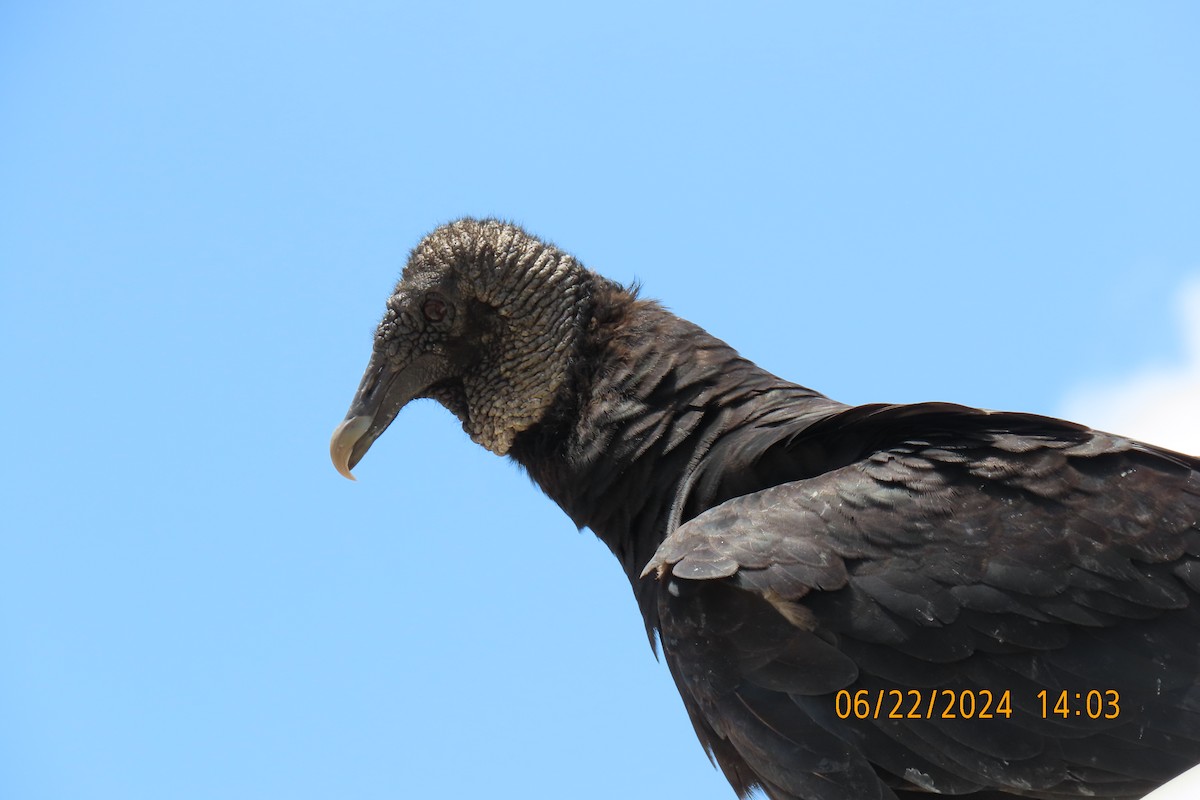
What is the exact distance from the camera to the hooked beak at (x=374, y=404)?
182 inches

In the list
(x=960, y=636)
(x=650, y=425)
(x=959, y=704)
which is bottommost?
(x=959, y=704)

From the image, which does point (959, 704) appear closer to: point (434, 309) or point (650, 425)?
point (650, 425)

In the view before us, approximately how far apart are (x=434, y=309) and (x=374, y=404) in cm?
38

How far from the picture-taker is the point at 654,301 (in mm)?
4727

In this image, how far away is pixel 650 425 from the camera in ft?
14.1

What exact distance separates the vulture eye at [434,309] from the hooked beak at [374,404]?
137 mm

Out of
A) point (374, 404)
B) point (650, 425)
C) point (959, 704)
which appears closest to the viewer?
point (959, 704)

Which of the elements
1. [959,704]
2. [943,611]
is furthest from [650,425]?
[959,704]

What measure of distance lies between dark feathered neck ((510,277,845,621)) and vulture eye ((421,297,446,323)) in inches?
20.3

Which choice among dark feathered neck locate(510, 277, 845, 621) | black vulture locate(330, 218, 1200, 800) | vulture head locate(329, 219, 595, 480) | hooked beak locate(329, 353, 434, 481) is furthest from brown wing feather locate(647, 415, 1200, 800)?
hooked beak locate(329, 353, 434, 481)

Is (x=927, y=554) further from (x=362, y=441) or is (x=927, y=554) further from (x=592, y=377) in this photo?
Answer: (x=362, y=441)

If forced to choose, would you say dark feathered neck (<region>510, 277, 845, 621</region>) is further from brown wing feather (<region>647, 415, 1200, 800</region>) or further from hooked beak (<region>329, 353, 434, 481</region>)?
brown wing feather (<region>647, 415, 1200, 800</region>)

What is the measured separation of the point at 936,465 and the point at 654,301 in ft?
4.41

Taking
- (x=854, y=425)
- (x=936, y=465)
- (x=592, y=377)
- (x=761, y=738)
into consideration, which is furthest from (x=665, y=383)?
(x=761, y=738)
